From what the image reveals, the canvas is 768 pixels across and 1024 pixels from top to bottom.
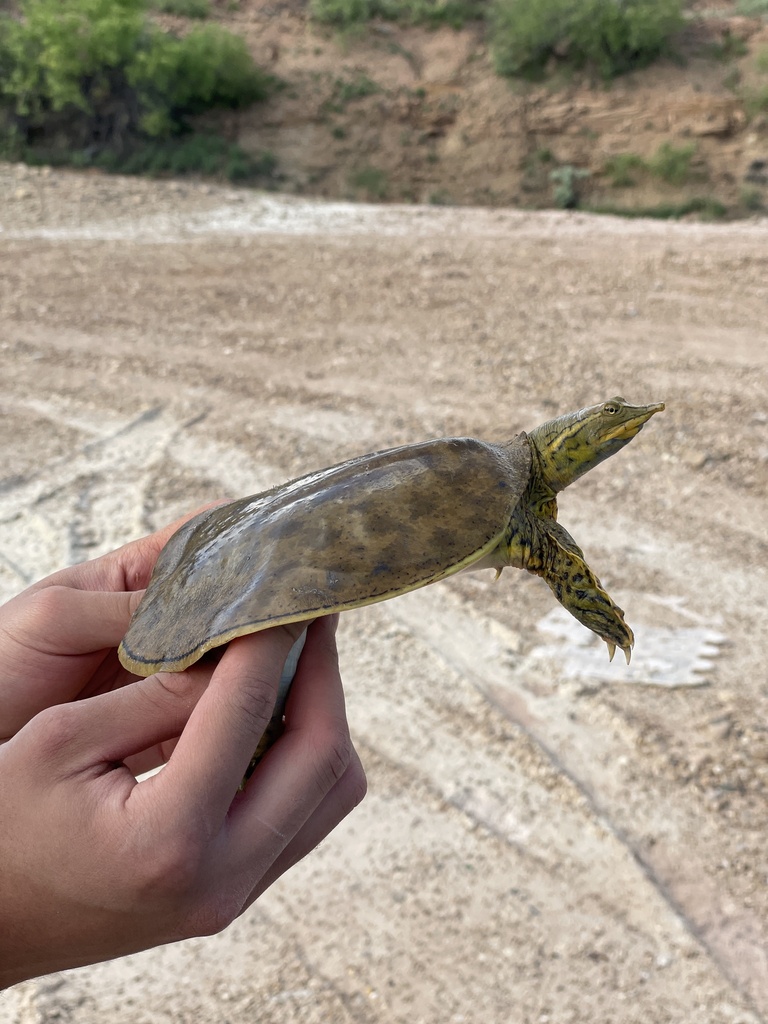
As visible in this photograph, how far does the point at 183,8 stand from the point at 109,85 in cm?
292

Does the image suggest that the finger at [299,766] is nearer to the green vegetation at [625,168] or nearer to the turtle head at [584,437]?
the turtle head at [584,437]

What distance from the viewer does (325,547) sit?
47.9 inches

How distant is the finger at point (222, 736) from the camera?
0.94m

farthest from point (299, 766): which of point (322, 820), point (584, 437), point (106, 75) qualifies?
point (106, 75)

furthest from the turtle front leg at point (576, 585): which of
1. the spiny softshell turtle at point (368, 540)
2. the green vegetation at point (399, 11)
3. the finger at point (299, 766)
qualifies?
the green vegetation at point (399, 11)

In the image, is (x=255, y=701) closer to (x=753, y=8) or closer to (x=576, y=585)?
(x=576, y=585)

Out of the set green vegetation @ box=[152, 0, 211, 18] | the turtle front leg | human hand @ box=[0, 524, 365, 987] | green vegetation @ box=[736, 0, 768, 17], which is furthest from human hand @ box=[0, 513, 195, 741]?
green vegetation @ box=[152, 0, 211, 18]

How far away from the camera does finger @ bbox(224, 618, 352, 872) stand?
102 cm

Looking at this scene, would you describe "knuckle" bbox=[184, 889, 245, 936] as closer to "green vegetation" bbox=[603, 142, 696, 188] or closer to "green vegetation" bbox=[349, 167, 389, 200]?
"green vegetation" bbox=[349, 167, 389, 200]

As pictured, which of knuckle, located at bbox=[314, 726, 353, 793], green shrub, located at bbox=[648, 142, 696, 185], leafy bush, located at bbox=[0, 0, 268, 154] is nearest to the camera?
knuckle, located at bbox=[314, 726, 353, 793]

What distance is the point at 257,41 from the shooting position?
47.0 ft

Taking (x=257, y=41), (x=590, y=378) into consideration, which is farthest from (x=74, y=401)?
(x=257, y=41)

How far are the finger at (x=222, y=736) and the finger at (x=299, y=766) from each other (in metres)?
0.05

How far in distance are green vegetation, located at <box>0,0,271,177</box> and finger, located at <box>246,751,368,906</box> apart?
11361mm
